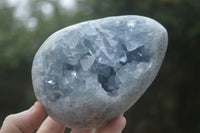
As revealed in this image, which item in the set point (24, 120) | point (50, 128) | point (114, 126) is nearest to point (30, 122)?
point (24, 120)

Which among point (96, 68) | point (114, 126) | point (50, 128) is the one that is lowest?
point (50, 128)

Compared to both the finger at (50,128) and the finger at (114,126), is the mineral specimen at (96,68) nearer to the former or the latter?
the finger at (114,126)

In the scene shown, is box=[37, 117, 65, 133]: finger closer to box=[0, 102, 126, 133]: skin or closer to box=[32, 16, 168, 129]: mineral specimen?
box=[0, 102, 126, 133]: skin

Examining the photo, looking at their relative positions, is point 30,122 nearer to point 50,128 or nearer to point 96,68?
point 50,128

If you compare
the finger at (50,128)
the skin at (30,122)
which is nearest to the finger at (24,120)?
the skin at (30,122)

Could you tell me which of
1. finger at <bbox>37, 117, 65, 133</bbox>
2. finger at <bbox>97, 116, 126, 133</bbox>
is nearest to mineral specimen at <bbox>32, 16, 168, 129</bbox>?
finger at <bbox>97, 116, 126, 133</bbox>

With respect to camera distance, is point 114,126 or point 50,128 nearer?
point 114,126
